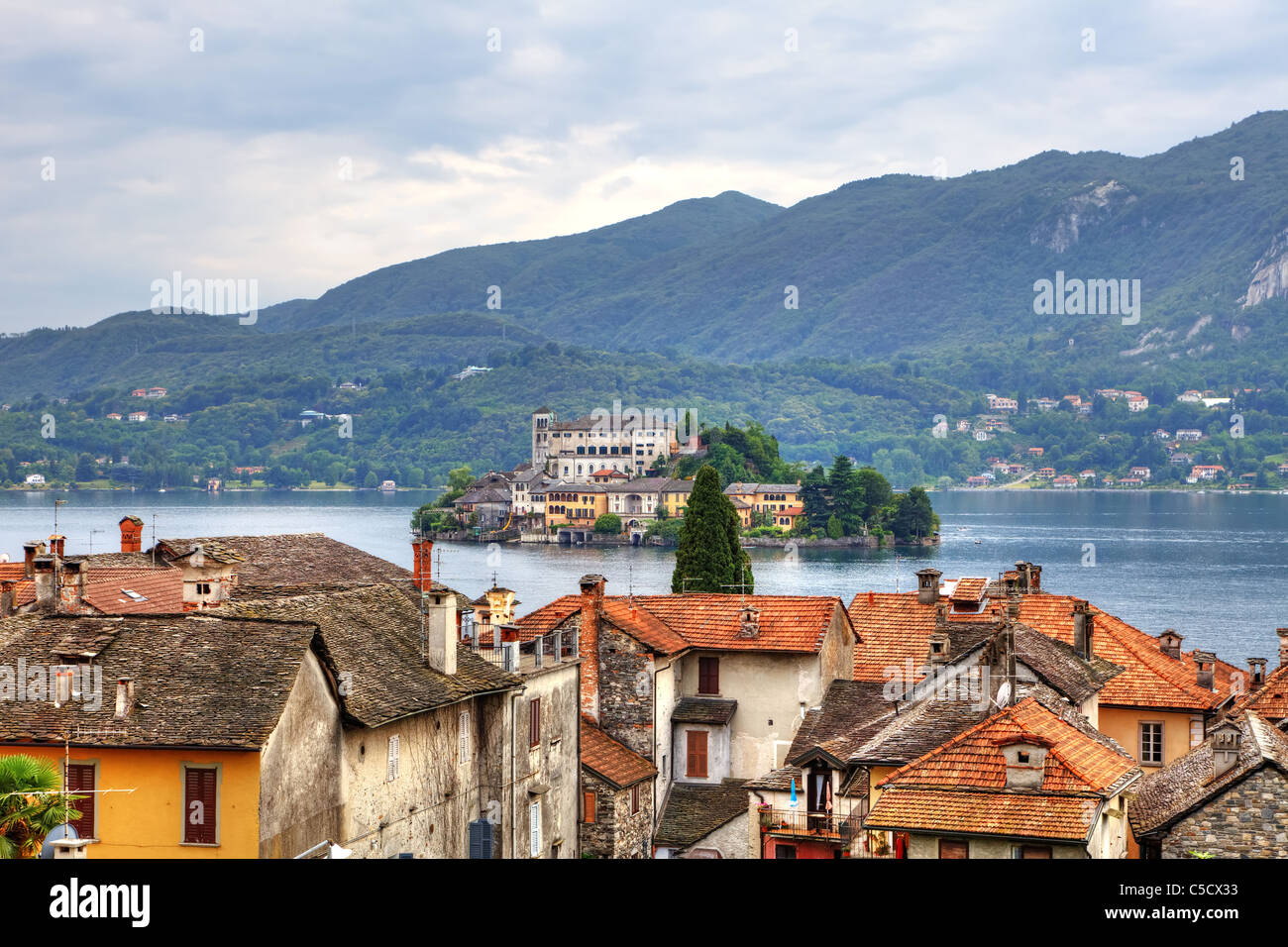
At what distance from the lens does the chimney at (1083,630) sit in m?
39.9

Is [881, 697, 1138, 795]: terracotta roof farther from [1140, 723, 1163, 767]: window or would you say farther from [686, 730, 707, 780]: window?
[686, 730, 707, 780]: window

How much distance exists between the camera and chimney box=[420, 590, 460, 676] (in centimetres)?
2878

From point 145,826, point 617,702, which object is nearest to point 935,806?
point 145,826

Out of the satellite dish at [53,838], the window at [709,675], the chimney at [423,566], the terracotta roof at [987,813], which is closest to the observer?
the satellite dish at [53,838]

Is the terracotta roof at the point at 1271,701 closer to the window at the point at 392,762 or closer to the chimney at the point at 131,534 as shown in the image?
the window at the point at 392,762

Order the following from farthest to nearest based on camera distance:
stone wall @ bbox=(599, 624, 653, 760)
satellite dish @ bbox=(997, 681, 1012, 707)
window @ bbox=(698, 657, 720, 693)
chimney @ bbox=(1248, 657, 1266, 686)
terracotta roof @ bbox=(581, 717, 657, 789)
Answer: chimney @ bbox=(1248, 657, 1266, 686) → window @ bbox=(698, 657, 720, 693) → stone wall @ bbox=(599, 624, 653, 760) → terracotta roof @ bbox=(581, 717, 657, 789) → satellite dish @ bbox=(997, 681, 1012, 707)

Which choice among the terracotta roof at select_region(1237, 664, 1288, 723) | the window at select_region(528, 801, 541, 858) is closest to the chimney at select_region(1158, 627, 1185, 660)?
the terracotta roof at select_region(1237, 664, 1288, 723)

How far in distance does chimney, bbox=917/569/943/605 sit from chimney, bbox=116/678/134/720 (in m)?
25.5

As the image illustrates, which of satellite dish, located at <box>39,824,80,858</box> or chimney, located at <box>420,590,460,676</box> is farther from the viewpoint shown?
chimney, located at <box>420,590,460,676</box>

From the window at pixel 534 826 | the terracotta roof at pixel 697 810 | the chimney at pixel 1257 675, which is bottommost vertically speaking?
the terracotta roof at pixel 697 810

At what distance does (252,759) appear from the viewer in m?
21.2

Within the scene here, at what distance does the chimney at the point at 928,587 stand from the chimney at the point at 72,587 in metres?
22.3

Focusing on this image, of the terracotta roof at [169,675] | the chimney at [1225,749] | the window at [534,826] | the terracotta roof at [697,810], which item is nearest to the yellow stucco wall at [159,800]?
the terracotta roof at [169,675]
